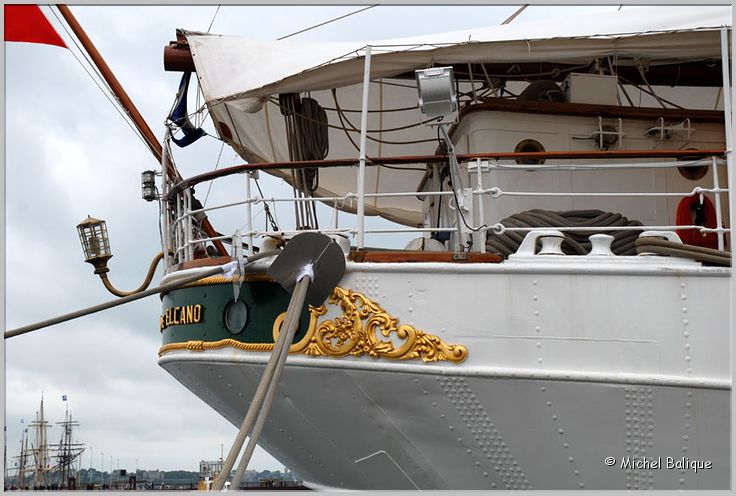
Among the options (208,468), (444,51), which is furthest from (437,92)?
(208,468)

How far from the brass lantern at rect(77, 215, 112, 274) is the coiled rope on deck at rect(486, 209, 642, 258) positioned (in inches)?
150

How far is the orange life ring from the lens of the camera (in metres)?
8.96

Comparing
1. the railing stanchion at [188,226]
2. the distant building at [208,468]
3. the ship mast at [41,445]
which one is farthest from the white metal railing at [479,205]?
the ship mast at [41,445]

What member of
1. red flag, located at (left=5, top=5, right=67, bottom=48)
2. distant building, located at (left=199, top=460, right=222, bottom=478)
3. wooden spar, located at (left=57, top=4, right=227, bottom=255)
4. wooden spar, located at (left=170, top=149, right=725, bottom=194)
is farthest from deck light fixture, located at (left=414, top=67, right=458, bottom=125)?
distant building, located at (left=199, top=460, right=222, bottom=478)

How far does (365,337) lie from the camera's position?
8586 millimetres

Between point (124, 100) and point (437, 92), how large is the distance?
4.39 meters

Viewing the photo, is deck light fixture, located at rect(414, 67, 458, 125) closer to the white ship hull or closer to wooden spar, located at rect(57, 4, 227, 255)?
the white ship hull

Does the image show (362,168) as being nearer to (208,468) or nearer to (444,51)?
(444,51)

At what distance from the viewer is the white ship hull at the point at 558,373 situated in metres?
8.26

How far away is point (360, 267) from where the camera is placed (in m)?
8.62

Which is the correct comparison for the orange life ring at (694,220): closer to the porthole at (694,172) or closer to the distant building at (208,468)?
the porthole at (694,172)

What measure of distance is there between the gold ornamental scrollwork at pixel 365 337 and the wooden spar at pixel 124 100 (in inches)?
94.7

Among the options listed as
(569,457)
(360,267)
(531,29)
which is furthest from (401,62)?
(569,457)

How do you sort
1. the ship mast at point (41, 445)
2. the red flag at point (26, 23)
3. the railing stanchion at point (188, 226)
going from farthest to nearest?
the ship mast at point (41, 445)
the red flag at point (26, 23)
the railing stanchion at point (188, 226)
